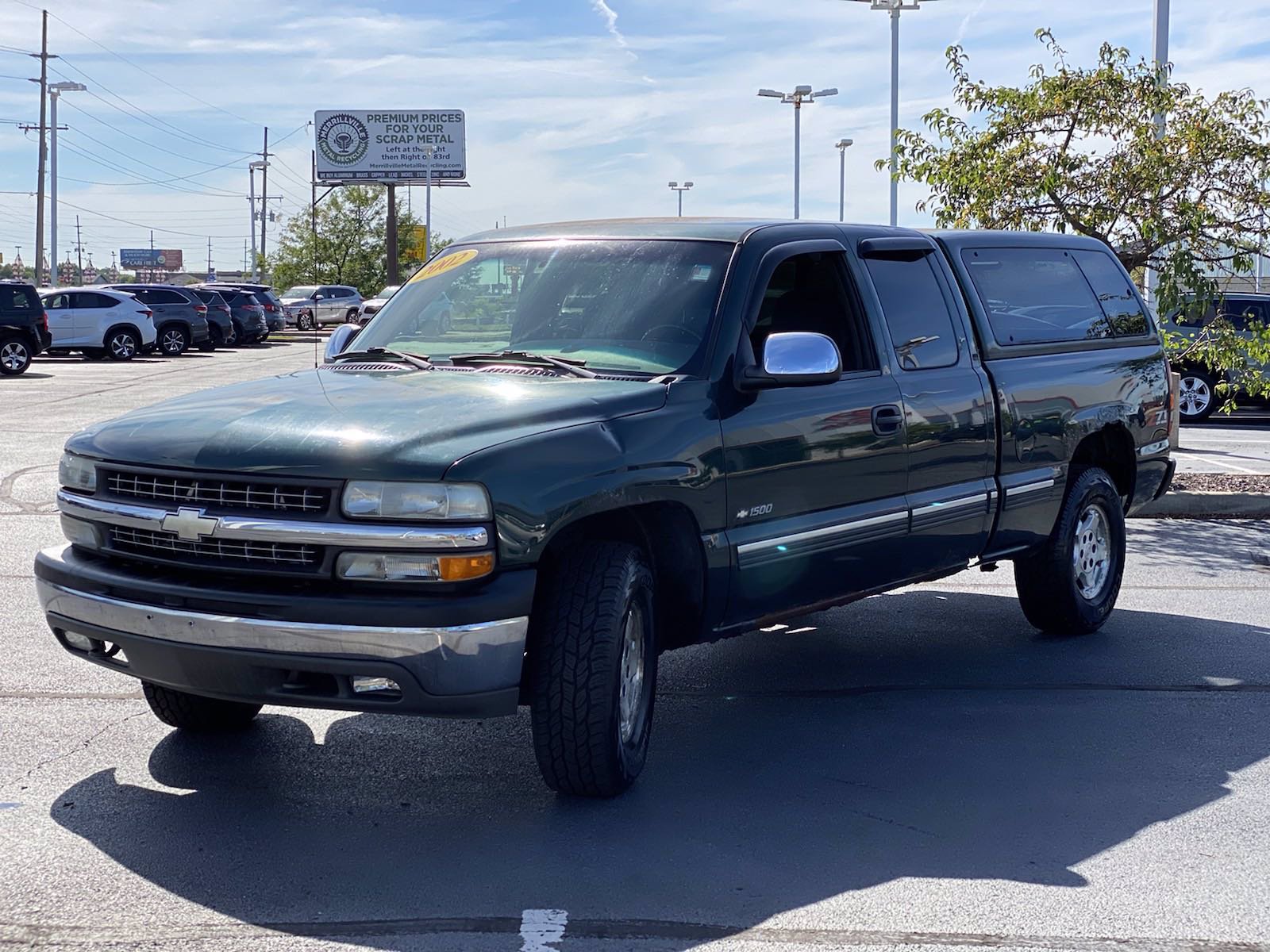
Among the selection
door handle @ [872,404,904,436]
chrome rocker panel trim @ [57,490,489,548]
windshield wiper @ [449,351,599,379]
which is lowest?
chrome rocker panel trim @ [57,490,489,548]

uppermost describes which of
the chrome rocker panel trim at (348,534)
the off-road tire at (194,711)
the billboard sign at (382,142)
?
the billboard sign at (382,142)

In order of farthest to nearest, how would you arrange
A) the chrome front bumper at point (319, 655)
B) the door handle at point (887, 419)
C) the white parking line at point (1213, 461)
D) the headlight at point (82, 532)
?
the white parking line at point (1213, 461) → the door handle at point (887, 419) → the headlight at point (82, 532) → the chrome front bumper at point (319, 655)

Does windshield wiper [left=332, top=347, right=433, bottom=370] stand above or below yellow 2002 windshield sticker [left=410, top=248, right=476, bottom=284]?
below

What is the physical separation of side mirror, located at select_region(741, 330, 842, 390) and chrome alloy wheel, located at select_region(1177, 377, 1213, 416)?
15856 millimetres

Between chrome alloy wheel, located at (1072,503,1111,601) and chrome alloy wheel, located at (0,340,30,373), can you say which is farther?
chrome alloy wheel, located at (0,340,30,373)

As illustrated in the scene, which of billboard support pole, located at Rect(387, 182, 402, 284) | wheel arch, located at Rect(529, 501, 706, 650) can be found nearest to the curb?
wheel arch, located at Rect(529, 501, 706, 650)

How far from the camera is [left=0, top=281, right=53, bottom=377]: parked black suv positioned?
2738cm

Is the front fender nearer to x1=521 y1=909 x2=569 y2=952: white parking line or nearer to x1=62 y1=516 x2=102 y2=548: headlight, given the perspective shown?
x1=521 y1=909 x2=569 y2=952: white parking line

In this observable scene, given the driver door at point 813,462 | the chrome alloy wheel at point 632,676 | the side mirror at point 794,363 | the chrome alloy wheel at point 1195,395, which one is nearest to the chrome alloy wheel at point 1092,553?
the driver door at point 813,462

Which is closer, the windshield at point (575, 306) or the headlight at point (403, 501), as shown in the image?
Result: the headlight at point (403, 501)

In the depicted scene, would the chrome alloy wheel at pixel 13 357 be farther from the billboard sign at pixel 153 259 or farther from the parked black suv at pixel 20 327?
the billboard sign at pixel 153 259

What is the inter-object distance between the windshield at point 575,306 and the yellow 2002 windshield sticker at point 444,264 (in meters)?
0.06

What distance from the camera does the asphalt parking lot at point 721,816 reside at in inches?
154

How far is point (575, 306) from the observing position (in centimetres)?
556
